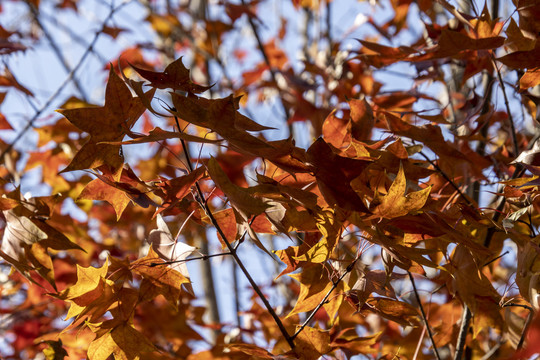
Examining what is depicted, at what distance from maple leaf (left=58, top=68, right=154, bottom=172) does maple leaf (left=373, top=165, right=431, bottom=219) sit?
333mm

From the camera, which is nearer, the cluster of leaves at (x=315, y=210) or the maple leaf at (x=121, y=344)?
the cluster of leaves at (x=315, y=210)

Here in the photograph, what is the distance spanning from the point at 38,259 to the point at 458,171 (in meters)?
0.77

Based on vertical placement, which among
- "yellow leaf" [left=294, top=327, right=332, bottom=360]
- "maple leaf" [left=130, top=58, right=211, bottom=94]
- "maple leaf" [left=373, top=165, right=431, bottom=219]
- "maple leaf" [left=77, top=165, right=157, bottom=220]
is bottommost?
"yellow leaf" [left=294, top=327, right=332, bottom=360]

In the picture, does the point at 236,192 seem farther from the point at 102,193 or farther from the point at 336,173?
the point at 102,193

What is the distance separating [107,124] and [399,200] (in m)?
0.38

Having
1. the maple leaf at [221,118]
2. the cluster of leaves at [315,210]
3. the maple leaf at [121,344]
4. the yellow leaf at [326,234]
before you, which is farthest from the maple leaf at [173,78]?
the maple leaf at [121,344]

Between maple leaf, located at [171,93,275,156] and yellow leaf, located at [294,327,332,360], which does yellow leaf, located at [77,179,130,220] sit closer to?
maple leaf, located at [171,93,275,156]

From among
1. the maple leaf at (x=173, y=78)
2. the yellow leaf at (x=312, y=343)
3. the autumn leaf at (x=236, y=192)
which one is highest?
the maple leaf at (x=173, y=78)

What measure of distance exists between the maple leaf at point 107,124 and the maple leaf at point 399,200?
1.09 feet

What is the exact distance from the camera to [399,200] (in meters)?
0.60

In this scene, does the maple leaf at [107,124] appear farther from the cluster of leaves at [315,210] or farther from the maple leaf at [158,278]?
the maple leaf at [158,278]

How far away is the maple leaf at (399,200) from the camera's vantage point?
58 centimetres

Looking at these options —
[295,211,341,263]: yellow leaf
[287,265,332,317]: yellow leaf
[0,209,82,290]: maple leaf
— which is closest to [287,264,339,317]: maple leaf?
[287,265,332,317]: yellow leaf

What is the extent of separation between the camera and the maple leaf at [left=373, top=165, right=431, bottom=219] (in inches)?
23.0
